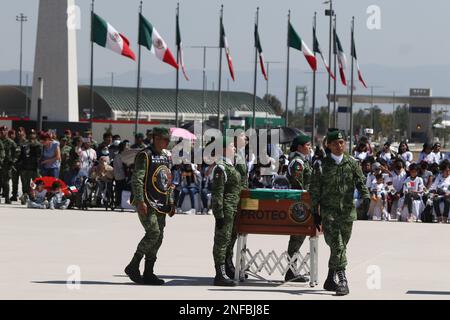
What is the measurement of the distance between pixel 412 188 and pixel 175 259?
1054cm

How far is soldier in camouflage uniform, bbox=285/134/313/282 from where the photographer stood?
13.7 meters

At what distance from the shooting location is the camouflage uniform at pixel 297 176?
13.7 meters

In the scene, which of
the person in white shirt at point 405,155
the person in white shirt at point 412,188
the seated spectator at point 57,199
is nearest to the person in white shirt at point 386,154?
the person in white shirt at point 405,155

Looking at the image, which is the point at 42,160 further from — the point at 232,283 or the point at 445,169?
the point at 232,283

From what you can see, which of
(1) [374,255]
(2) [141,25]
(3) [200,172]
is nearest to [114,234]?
(1) [374,255]

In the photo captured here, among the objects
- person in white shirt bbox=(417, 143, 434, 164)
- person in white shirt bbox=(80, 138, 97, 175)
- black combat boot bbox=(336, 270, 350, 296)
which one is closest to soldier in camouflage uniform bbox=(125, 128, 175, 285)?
black combat boot bbox=(336, 270, 350, 296)

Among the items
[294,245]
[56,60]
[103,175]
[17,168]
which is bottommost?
[294,245]

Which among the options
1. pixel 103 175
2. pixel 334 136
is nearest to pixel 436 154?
pixel 103 175

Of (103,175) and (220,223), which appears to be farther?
(103,175)

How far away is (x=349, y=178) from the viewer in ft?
41.8

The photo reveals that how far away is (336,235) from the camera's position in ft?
41.4

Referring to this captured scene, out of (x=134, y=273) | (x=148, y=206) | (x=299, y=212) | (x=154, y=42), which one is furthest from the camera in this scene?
(x=154, y=42)

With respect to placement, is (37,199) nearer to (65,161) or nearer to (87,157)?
(65,161)

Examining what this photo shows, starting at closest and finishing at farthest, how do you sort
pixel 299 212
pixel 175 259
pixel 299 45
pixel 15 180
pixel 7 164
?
pixel 299 212 < pixel 175 259 < pixel 7 164 < pixel 15 180 < pixel 299 45
